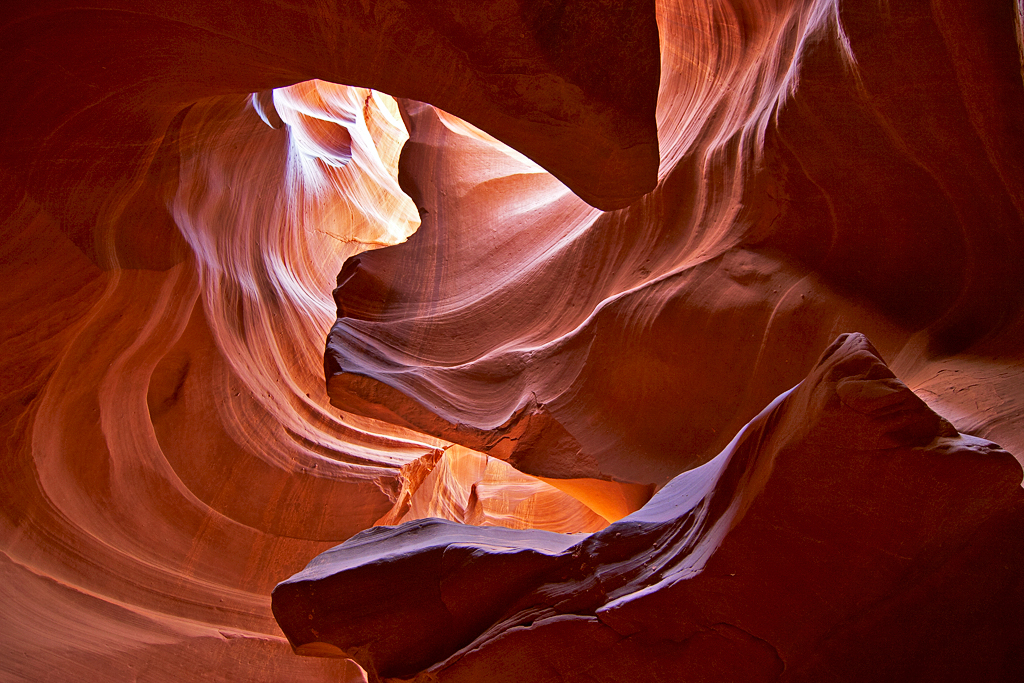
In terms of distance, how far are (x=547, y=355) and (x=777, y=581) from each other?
1995mm

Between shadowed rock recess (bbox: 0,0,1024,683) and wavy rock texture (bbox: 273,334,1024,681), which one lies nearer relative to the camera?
wavy rock texture (bbox: 273,334,1024,681)

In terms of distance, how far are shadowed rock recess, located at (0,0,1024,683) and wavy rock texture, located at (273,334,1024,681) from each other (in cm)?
1

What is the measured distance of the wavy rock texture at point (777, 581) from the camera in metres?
1.71

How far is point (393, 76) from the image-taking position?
2520 mm

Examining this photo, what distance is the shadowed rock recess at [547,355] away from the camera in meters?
1.85

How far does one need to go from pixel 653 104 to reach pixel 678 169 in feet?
4.12

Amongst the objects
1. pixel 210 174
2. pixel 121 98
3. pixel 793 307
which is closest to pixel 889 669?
pixel 793 307

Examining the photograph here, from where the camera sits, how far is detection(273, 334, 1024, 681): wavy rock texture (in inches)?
67.4

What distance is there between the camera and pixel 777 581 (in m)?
1.83

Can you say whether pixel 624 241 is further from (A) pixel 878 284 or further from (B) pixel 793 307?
(A) pixel 878 284

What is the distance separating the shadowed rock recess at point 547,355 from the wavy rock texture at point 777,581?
1 centimetres

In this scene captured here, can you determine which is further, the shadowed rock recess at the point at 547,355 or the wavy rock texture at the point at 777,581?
the shadowed rock recess at the point at 547,355

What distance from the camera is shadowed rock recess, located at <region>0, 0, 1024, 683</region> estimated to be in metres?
1.85

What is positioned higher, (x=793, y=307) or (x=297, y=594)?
(x=793, y=307)
